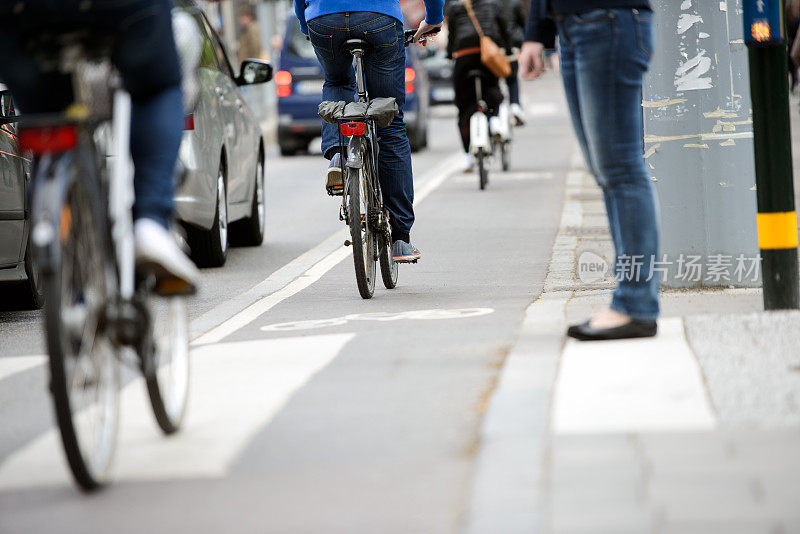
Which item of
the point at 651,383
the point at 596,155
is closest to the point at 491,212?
the point at 596,155

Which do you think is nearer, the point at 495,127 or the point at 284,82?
the point at 495,127

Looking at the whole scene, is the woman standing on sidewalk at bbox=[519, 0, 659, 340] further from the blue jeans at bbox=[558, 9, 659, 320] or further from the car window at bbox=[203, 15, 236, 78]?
the car window at bbox=[203, 15, 236, 78]

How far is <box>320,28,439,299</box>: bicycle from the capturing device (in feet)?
21.8

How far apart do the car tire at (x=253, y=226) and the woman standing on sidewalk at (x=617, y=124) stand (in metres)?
5.35

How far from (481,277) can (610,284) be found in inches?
38.9

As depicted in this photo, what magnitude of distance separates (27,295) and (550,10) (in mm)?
3675

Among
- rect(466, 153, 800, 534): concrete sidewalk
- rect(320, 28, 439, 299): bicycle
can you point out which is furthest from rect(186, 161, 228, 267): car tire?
rect(466, 153, 800, 534): concrete sidewalk

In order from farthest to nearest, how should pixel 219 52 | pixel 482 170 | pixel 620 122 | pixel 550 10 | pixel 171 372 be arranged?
pixel 482 170 < pixel 219 52 < pixel 550 10 < pixel 620 122 < pixel 171 372

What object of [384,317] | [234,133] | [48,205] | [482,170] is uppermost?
[48,205]

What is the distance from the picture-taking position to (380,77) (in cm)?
692

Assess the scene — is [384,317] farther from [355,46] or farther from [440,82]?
[440,82]

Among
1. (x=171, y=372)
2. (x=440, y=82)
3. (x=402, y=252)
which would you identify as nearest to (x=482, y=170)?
(x=402, y=252)

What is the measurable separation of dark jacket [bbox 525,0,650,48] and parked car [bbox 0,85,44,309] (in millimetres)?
2761

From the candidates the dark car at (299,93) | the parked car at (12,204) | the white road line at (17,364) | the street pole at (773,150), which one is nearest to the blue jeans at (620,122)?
the street pole at (773,150)
